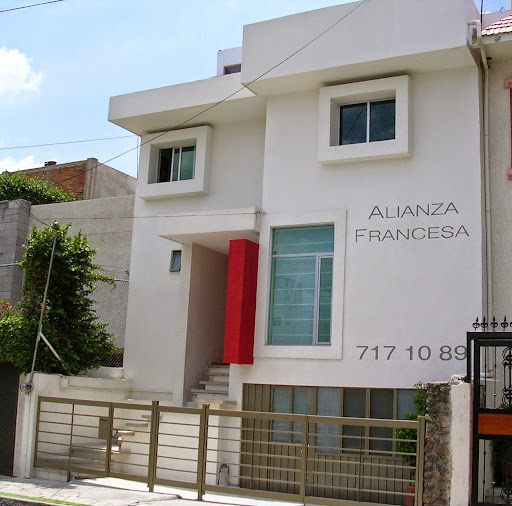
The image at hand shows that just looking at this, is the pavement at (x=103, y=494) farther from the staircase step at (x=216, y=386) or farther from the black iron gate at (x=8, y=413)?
the staircase step at (x=216, y=386)

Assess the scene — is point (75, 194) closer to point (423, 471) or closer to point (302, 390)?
point (302, 390)

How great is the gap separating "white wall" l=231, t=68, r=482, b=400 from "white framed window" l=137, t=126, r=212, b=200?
3207 mm

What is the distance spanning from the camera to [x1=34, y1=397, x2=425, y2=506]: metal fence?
36.6 feet

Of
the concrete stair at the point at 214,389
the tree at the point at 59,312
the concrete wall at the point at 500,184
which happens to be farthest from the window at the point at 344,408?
the tree at the point at 59,312

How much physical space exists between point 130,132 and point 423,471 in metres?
10.9

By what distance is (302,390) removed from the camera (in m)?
12.9

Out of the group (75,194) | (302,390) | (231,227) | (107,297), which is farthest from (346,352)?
(75,194)

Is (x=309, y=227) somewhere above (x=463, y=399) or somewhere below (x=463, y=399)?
above

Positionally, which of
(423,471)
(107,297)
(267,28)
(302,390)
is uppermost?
(267,28)

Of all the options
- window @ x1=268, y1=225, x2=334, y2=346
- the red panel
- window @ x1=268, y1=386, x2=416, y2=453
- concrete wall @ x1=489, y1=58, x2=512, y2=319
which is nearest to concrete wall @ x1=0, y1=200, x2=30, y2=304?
the red panel

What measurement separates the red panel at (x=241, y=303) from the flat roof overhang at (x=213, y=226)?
411 millimetres

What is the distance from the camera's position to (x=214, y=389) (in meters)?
14.4

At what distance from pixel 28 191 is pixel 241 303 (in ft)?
38.2

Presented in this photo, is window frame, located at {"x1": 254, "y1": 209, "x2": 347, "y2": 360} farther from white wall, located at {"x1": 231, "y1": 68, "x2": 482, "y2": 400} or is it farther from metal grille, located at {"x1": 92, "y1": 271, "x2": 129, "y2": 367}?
metal grille, located at {"x1": 92, "y1": 271, "x2": 129, "y2": 367}
